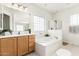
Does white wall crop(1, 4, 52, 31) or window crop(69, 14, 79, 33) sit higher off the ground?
white wall crop(1, 4, 52, 31)

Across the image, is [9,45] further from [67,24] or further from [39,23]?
[67,24]

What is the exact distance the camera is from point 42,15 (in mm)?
1396

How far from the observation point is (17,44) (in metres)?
1.55

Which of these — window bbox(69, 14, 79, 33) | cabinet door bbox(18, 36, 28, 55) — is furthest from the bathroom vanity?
window bbox(69, 14, 79, 33)

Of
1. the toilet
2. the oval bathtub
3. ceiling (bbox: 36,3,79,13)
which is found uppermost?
ceiling (bbox: 36,3,79,13)

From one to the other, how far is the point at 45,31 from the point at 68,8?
1.67 ft

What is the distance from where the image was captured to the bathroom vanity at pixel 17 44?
4.78 feet

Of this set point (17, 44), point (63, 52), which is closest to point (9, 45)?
point (17, 44)

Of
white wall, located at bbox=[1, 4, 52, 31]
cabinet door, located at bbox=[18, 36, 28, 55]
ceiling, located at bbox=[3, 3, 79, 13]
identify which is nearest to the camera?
ceiling, located at bbox=[3, 3, 79, 13]

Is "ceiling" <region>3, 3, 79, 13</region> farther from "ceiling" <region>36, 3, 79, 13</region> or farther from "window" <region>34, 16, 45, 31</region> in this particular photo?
"window" <region>34, 16, 45, 31</region>

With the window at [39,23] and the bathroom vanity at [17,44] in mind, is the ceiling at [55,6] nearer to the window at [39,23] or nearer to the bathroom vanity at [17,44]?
the window at [39,23]

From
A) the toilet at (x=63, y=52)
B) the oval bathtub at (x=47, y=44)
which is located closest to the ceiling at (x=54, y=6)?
the oval bathtub at (x=47, y=44)

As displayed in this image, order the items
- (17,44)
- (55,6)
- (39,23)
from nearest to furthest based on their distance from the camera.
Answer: (55,6)
(39,23)
(17,44)

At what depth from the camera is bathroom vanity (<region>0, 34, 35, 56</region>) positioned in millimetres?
1457
